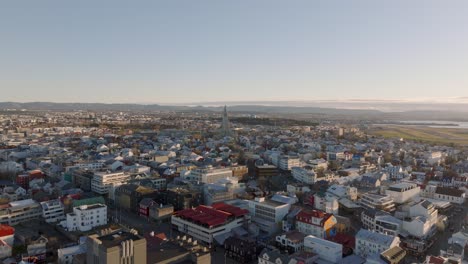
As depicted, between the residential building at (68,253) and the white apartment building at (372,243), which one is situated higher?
the white apartment building at (372,243)

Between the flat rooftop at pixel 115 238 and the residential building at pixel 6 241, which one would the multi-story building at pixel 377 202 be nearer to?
the flat rooftop at pixel 115 238

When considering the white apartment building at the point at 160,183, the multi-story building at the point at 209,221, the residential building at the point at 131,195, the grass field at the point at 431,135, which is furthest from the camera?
the grass field at the point at 431,135

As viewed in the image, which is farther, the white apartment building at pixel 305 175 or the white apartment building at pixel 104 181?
the white apartment building at pixel 305 175

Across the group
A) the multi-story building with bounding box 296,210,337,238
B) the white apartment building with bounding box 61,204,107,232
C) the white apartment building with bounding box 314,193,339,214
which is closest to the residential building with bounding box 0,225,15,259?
the white apartment building with bounding box 61,204,107,232

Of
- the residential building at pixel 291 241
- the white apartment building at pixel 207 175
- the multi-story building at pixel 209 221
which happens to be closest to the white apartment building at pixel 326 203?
the residential building at pixel 291 241

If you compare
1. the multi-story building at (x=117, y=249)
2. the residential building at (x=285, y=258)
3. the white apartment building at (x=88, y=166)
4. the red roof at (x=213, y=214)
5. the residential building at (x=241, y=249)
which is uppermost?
the multi-story building at (x=117, y=249)

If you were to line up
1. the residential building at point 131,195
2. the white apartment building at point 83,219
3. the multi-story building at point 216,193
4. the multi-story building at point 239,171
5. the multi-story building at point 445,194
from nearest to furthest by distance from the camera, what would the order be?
the white apartment building at point 83,219 → the residential building at point 131,195 → the multi-story building at point 216,193 → the multi-story building at point 445,194 → the multi-story building at point 239,171

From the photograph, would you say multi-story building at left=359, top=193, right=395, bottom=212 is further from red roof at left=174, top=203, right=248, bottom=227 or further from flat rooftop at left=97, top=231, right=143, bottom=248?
flat rooftop at left=97, top=231, right=143, bottom=248

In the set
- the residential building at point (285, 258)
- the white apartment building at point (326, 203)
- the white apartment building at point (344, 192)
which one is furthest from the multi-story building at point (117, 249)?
the white apartment building at point (344, 192)
